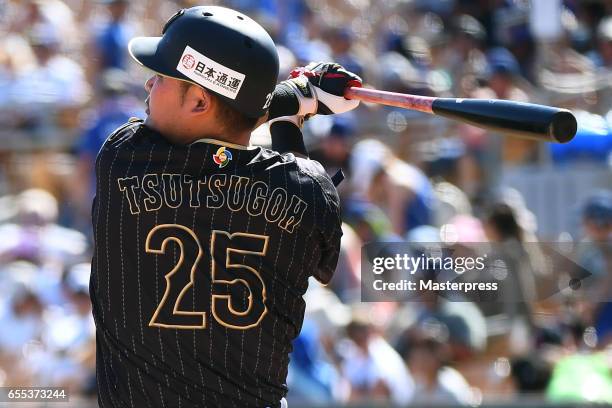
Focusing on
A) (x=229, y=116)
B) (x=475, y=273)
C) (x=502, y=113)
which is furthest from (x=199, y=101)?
(x=475, y=273)

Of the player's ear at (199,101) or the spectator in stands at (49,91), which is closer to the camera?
the player's ear at (199,101)

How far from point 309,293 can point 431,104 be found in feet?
10.8

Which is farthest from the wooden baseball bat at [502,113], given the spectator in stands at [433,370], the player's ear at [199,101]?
the spectator in stands at [433,370]

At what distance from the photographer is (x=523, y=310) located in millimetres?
5340

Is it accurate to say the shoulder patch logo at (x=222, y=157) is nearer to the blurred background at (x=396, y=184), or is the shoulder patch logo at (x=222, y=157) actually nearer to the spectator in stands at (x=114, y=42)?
the blurred background at (x=396, y=184)

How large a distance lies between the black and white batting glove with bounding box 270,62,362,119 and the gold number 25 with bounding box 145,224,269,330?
0.50 metres

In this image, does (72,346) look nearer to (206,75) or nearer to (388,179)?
(388,179)

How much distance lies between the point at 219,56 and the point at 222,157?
0.22m

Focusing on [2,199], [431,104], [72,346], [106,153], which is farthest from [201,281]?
[2,199]

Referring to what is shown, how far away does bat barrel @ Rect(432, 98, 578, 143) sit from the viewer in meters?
2.34

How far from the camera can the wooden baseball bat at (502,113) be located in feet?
7.70

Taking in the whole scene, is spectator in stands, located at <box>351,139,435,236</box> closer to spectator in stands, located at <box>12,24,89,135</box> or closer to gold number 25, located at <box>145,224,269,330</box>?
spectator in stands, located at <box>12,24,89,135</box>

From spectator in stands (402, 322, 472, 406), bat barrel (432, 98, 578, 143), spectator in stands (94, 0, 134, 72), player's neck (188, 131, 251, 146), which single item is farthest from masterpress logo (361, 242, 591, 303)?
spectator in stands (94, 0, 134, 72)

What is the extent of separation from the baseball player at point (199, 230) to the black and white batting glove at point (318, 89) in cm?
29
